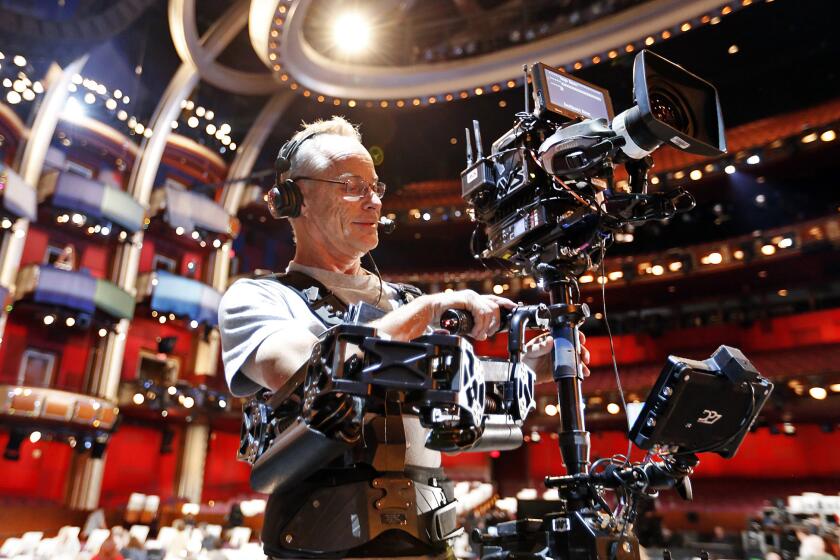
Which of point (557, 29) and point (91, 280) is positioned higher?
point (557, 29)

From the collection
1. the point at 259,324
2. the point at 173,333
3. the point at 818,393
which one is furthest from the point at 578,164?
the point at 173,333

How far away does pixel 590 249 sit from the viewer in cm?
173

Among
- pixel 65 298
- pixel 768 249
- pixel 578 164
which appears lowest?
pixel 578 164

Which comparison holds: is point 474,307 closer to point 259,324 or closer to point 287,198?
point 259,324

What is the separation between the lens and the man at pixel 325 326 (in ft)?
3.74

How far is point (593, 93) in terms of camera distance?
211 cm

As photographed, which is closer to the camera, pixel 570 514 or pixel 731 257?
pixel 570 514

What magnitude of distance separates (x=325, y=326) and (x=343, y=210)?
343mm

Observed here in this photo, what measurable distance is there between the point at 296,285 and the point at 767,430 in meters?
16.0

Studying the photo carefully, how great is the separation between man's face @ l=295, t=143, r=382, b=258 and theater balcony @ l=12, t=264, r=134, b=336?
14354 mm

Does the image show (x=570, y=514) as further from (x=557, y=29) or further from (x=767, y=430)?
(x=767, y=430)

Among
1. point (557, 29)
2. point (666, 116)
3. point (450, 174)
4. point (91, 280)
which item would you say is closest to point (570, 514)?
point (666, 116)

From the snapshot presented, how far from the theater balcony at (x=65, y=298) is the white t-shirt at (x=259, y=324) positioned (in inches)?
570

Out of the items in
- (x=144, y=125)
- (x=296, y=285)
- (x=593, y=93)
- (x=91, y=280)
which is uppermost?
(x=144, y=125)
